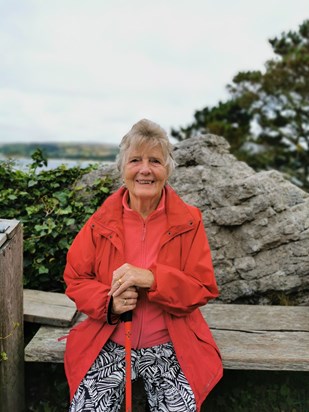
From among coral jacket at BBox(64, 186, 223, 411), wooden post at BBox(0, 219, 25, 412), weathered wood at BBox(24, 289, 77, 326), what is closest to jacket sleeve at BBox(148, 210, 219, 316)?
coral jacket at BBox(64, 186, 223, 411)

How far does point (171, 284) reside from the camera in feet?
8.58

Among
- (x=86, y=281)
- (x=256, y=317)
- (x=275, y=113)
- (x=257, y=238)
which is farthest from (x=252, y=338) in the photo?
(x=275, y=113)

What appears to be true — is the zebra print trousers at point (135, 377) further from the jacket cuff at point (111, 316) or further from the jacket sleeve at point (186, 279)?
the jacket sleeve at point (186, 279)

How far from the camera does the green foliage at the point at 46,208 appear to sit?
14.3ft

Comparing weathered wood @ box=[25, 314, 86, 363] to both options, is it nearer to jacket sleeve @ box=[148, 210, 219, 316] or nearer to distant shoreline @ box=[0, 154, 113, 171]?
jacket sleeve @ box=[148, 210, 219, 316]

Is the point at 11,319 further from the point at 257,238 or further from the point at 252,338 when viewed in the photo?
the point at 257,238

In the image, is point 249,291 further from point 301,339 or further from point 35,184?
point 35,184

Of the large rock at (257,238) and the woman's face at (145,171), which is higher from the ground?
the woman's face at (145,171)

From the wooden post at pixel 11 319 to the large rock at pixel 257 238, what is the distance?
170 cm

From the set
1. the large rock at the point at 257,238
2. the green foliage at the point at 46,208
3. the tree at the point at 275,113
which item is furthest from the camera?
the tree at the point at 275,113

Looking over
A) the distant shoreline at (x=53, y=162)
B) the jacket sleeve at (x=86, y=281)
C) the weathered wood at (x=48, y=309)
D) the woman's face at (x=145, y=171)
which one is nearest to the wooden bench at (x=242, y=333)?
the weathered wood at (x=48, y=309)

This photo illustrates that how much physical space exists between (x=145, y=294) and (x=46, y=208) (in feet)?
6.89

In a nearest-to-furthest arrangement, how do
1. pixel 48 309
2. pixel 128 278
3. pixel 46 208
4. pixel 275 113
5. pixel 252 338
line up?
pixel 128 278
pixel 252 338
pixel 48 309
pixel 46 208
pixel 275 113

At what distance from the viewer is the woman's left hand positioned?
259 centimetres
